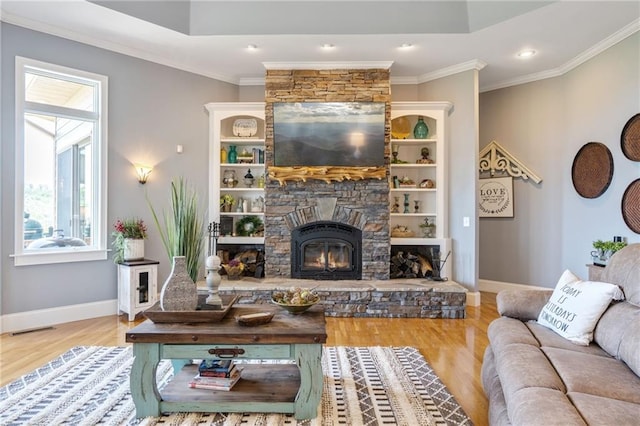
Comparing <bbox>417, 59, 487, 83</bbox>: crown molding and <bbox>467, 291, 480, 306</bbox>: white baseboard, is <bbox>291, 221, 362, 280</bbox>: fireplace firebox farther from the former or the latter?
<bbox>417, 59, 487, 83</bbox>: crown molding

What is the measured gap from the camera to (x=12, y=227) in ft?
12.7

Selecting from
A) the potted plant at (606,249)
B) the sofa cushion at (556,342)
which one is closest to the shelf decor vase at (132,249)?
the sofa cushion at (556,342)

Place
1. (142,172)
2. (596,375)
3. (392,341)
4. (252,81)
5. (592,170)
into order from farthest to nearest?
(252,81)
(142,172)
(592,170)
(392,341)
(596,375)

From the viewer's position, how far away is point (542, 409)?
141cm

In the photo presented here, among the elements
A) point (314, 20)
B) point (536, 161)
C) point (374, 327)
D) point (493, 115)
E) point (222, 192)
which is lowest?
point (374, 327)

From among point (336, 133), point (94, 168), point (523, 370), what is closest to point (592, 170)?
point (336, 133)

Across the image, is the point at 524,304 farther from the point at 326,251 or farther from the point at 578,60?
the point at 578,60

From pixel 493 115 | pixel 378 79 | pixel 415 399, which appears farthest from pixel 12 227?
pixel 493 115

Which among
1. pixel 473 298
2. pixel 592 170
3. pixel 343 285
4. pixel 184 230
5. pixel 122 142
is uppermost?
pixel 122 142

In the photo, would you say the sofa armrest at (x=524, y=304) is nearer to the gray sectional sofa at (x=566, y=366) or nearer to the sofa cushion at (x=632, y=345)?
the gray sectional sofa at (x=566, y=366)

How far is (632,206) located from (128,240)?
5634 mm

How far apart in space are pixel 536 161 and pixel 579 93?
0.99m

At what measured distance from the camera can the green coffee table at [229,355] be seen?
2.09m

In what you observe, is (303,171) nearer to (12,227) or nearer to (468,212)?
(468,212)
